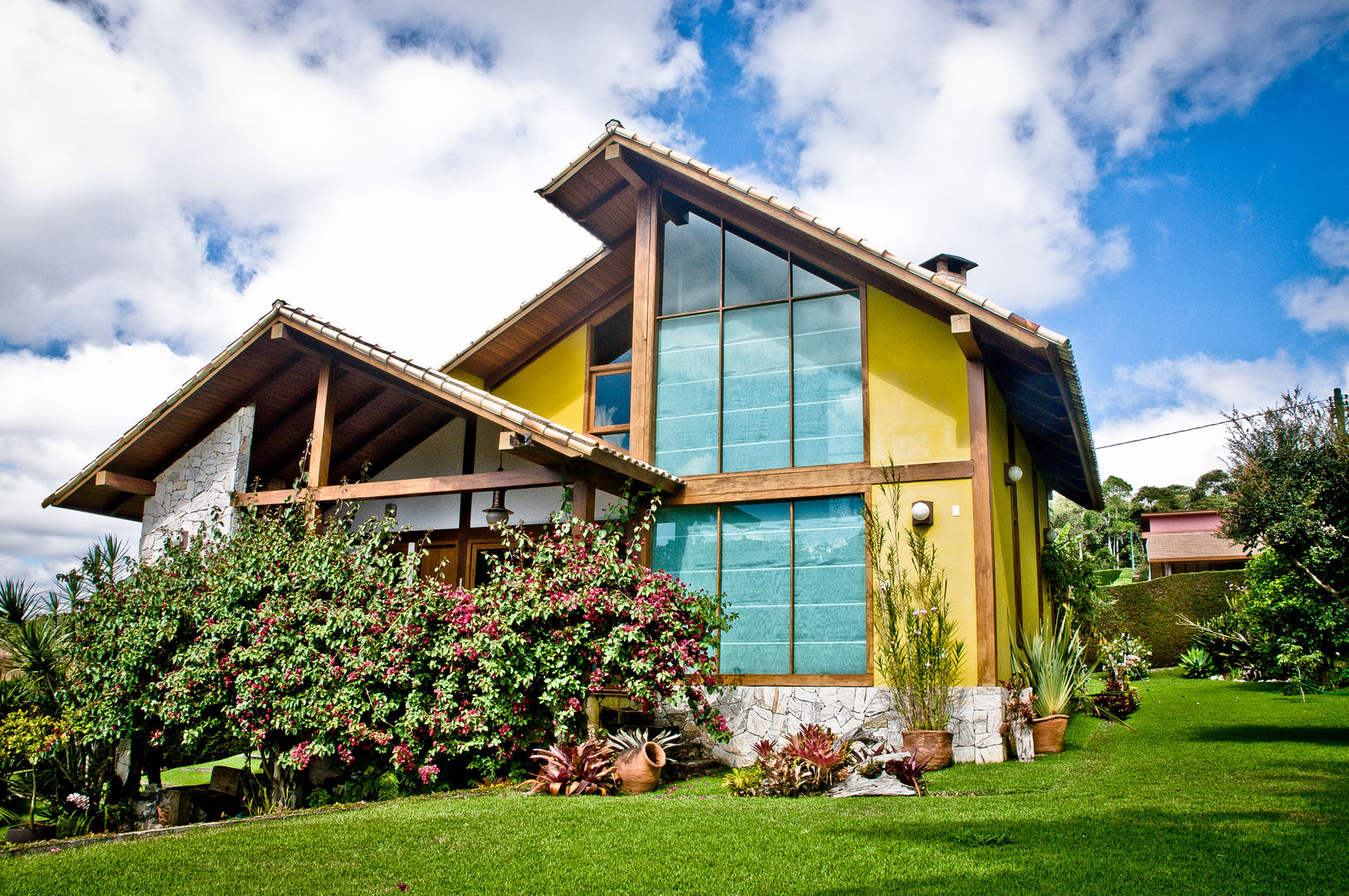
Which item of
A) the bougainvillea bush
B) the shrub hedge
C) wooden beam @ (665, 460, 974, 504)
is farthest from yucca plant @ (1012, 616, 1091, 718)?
the shrub hedge

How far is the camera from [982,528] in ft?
31.2

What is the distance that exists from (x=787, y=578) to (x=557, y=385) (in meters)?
4.77

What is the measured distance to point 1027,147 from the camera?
511 inches

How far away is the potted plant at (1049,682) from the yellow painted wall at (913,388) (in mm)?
2443

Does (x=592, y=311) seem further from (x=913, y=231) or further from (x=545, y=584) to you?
(x=913, y=231)

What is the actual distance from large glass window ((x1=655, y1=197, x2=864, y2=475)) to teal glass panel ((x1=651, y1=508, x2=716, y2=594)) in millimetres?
543

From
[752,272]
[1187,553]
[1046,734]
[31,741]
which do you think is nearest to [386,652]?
[31,741]

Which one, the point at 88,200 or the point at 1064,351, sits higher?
the point at 88,200

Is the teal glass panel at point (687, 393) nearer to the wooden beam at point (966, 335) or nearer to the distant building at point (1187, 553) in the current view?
the wooden beam at point (966, 335)

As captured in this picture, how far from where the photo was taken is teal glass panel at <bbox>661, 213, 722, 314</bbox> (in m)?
11.8

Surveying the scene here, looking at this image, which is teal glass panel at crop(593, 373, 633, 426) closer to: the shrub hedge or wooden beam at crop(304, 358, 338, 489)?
wooden beam at crop(304, 358, 338, 489)

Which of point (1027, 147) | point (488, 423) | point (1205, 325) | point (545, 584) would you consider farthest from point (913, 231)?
point (545, 584)

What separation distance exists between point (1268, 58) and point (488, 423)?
1234 cm

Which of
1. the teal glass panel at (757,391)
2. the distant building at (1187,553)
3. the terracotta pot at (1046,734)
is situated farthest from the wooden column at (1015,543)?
the distant building at (1187,553)
